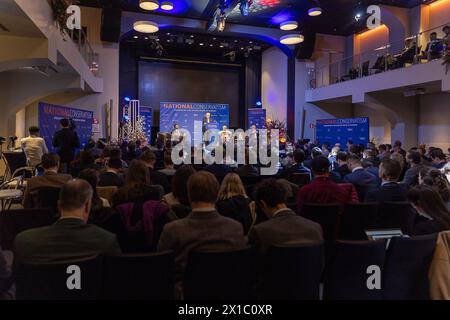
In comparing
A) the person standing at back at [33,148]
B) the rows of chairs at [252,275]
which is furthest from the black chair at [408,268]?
the person standing at back at [33,148]

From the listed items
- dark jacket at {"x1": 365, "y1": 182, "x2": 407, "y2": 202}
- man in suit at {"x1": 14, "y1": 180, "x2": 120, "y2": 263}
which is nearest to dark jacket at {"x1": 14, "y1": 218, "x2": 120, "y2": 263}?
man in suit at {"x1": 14, "y1": 180, "x2": 120, "y2": 263}

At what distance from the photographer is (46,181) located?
3.82 m

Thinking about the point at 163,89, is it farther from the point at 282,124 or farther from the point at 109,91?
the point at 282,124

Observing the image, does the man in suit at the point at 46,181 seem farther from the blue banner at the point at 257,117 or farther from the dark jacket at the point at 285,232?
the blue banner at the point at 257,117

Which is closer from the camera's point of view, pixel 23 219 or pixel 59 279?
pixel 59 279

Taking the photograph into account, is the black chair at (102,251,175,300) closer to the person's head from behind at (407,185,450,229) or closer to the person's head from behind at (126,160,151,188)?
the person's head from behind at (126,160,151,188)

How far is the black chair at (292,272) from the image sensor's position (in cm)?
200

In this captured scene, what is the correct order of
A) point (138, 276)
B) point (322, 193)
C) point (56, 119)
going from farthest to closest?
point (56, 119) → point (322, 193) → point (138, 276)

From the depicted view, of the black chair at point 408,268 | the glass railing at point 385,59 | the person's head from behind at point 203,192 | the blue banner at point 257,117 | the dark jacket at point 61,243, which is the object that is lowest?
the black chair at point 408,268

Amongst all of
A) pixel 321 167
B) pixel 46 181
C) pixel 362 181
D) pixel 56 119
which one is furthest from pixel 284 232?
pixel 56 119

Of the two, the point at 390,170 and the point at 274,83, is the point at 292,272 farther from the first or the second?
the point at 274,83

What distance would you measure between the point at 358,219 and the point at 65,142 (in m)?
5.45

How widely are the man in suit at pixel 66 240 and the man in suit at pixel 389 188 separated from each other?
2.82 m
